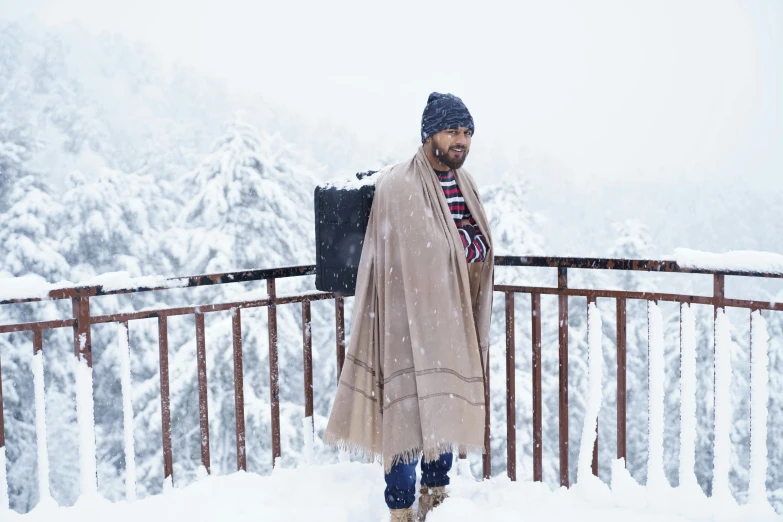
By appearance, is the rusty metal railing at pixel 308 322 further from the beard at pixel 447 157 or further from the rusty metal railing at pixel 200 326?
the beard at pixel 447 157

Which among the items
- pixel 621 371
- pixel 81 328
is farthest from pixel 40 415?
pixel 621 371

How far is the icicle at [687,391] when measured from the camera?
2715 mm

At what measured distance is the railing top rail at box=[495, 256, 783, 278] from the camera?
8.27 ft

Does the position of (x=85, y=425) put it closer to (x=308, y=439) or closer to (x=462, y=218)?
(x=308, y=439)

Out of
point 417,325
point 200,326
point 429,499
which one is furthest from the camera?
point 200,326

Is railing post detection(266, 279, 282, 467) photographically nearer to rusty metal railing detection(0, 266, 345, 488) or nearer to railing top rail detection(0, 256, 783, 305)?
rusty metal railing detection(0, 266, 345, 488)

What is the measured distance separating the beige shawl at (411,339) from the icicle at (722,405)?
1.09 meters

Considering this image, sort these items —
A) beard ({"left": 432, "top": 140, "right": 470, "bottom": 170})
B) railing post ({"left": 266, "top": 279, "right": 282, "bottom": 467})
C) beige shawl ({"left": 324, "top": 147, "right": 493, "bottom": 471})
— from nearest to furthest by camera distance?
beige shawl ({"left": 324, "top": 147, "right": 493, "bottom": 471})
beard ({"left": 432, "top": 140, "right": 470, "bottom": 170})
railing post ({"left": 266, "top": 279, "right": 282, "bottom": 467})

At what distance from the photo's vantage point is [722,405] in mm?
2650

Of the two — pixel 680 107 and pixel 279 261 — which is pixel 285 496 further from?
pixel 680 107

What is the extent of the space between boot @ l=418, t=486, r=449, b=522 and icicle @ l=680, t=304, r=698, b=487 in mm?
1101

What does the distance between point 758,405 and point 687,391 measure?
0.28 metres

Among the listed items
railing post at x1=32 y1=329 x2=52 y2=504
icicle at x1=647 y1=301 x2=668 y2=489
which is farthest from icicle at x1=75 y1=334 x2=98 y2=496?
icicle at x1=647 y1=301 x2=668 y2=489

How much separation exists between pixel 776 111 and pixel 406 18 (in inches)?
2269
